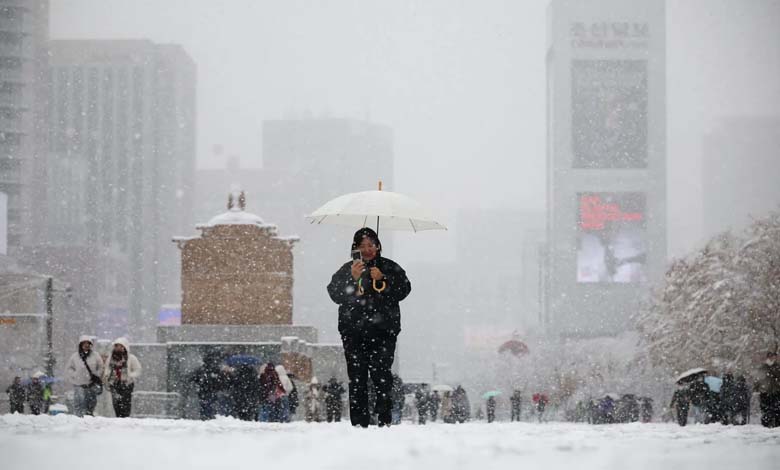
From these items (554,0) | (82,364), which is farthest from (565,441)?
(554,0)

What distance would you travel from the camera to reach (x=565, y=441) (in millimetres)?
6500

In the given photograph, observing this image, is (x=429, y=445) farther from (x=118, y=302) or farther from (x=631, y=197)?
(x=631, y=197)

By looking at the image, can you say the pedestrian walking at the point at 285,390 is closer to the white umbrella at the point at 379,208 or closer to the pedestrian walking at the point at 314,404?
the pedestrian walking at the point at 314,404

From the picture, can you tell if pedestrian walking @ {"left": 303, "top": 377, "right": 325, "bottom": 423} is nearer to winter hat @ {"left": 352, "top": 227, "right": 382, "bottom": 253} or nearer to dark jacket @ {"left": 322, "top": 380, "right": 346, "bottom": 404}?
dark jacket @ {"left": 322, "top": 380, "right": 346, "bottom": 404}

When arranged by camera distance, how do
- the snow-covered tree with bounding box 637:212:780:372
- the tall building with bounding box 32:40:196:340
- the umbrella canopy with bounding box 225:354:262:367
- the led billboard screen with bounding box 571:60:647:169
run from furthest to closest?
the tall building with bounding box 32:40:196:340
the led billboard screen with bounding box 571:60:647:169
the snow-covered tree with bounding box 637:212:780:372
the umbrella canopy with bounding box 225:354:262:367

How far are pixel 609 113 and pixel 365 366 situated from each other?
135825 millimetres

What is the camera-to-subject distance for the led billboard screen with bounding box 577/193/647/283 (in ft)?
445

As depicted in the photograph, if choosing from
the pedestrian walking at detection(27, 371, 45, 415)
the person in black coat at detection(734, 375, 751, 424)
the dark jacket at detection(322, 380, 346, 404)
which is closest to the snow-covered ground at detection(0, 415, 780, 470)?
the person in black coat at detection(734, 375, 751, 424)

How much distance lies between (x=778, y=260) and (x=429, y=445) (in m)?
32.3

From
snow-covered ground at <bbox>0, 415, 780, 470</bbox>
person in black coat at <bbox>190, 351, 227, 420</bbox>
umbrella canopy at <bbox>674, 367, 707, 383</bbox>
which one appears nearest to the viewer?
snow-covered ground at <bbox>0, 415, 780, 470</bbox>

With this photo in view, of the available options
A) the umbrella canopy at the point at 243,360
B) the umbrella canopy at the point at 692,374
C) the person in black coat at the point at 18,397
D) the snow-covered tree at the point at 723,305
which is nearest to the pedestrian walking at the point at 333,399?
the person in black coat at the point at 18,397

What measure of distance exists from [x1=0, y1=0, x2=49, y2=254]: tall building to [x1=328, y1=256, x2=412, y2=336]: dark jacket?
96.7 m

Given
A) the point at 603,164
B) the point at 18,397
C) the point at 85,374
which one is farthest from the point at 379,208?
the point at 603,164

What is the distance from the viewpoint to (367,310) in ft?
27.2
